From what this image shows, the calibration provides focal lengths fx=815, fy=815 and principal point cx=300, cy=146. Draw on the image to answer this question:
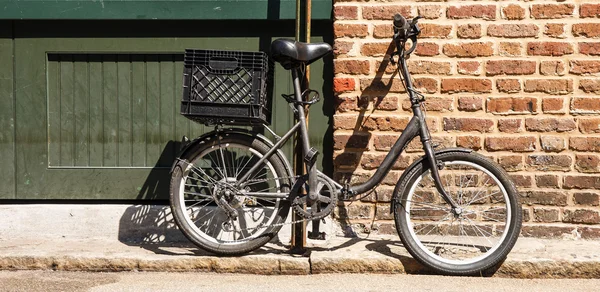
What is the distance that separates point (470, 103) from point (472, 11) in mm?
591

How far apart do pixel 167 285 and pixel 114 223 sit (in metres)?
1.15

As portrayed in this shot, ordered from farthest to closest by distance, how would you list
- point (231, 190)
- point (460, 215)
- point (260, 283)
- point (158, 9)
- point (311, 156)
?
point (158, 9)
point (231, 190)
point (311, 156)
point (460, 215)
point (260, 283)

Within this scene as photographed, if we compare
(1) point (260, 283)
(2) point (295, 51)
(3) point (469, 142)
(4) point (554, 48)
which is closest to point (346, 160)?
(3) point (469, 142)

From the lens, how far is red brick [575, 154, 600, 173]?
17.2 ft

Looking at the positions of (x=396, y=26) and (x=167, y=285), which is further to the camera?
(x=396, y=26)

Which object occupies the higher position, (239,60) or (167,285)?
(239,60)

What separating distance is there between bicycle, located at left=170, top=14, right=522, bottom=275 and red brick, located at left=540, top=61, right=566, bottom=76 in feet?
2.55

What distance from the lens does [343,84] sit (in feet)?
17.5

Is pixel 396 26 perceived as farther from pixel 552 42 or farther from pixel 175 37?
pixel 175 37

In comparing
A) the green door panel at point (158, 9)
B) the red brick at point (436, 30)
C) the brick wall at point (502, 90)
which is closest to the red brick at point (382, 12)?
the brick wall at point (502, 90)

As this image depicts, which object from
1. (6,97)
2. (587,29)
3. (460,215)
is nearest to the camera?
(460,215)

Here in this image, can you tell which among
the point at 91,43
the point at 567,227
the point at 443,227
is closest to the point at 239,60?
the point at 91,43

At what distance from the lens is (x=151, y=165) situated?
18.4 feet

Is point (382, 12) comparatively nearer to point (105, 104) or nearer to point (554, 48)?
point (554, 48)
